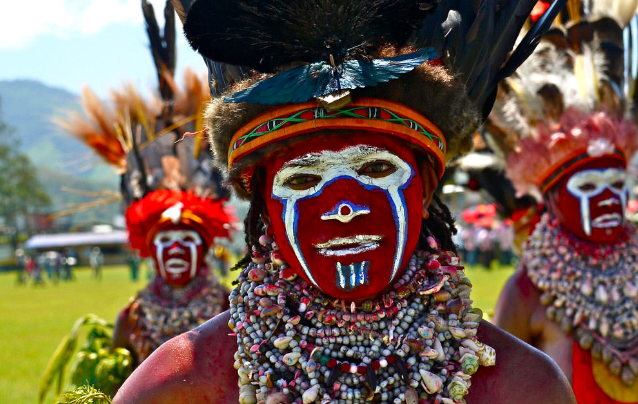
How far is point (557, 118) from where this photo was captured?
5008 millimetres

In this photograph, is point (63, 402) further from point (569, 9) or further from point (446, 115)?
point (569, 9)

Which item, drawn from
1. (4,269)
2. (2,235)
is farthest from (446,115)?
(2,235)

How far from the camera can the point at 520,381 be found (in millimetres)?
2412

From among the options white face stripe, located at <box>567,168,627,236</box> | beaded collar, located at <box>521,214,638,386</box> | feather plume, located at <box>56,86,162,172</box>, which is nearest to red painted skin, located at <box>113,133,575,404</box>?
beaded collar, located at <box>521,214,638,386</box>

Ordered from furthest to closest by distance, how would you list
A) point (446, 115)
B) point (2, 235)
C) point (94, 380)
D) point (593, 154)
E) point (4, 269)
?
point (2, 235), point (4, 269), point (94, 380), point (593, 154), point (446, 115)

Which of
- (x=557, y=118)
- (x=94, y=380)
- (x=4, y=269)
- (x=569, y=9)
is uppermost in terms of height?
(x=569, y=9)

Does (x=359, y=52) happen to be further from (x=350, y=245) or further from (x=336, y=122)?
(x=350, y=245)

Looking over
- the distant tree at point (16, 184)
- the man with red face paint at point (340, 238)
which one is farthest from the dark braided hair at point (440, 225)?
the distant tree at point (16, 184)

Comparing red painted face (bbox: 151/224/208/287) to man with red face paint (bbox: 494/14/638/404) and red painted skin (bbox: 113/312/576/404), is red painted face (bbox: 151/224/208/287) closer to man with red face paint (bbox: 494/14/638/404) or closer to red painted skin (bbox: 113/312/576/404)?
man with red face paint (bbox: 494/14/638/404)

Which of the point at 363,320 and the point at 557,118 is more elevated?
the point at 557,118

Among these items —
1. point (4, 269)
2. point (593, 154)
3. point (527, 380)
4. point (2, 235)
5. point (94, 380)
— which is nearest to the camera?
point (527, 380)

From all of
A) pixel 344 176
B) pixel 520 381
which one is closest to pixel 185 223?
pixel 344 176

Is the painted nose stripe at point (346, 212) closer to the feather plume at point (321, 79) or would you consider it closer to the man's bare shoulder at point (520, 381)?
the feather plume at point (321, 79)

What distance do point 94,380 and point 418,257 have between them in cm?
320
